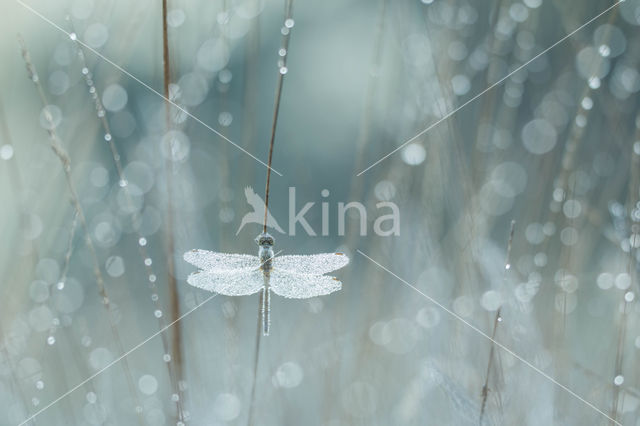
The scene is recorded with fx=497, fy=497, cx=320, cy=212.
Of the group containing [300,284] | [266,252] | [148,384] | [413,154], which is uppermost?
[413,154]

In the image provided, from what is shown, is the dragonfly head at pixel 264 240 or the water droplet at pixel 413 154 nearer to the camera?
the dragonfly head at pixel 264 240

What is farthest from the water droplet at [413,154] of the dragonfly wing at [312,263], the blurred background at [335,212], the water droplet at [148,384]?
the water droplet at [148,384]

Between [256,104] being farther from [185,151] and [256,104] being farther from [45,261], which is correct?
[45,261]

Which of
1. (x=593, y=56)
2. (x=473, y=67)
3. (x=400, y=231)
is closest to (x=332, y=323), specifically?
(x=400, y=231)

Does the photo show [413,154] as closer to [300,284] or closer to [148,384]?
[300,284]

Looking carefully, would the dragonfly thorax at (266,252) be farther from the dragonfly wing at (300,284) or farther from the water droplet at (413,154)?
the water droplet at (413,154)

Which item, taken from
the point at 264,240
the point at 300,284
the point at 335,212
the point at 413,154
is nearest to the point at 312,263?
the point at 300,284

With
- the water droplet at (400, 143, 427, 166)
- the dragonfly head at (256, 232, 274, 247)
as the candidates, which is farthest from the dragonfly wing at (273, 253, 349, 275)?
the water droplet at (400, 143, 427, 166)
